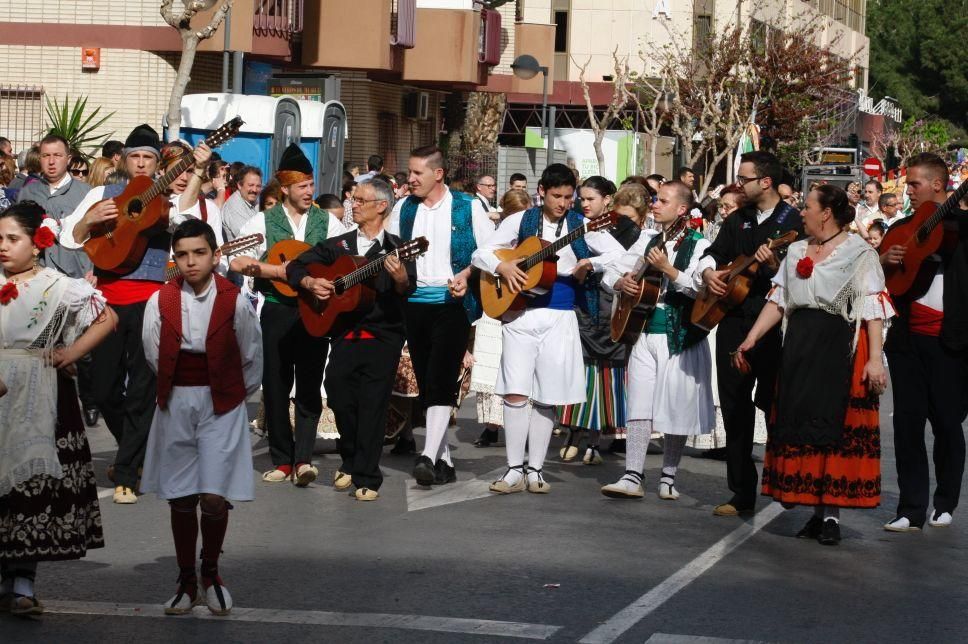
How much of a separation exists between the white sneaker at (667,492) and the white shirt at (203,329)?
3816mm

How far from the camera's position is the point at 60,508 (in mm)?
7316

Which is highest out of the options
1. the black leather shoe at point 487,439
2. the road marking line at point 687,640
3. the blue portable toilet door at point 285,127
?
the blue portable toilet door at point 285,127

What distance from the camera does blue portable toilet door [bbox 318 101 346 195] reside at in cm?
2288

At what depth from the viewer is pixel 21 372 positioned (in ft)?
23.8

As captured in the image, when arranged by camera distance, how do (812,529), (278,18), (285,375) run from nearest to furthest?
(812,529)
(285,375)
(278,18)

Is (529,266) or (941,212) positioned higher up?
(941,212)

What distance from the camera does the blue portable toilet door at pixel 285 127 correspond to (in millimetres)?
21438

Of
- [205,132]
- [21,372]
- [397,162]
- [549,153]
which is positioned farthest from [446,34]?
[21,372]

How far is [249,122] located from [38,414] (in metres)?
15.0

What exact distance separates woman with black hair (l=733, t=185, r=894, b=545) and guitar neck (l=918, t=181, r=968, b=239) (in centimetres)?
52

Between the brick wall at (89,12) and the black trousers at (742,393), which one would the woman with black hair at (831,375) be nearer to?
the black trousers at (742,393)

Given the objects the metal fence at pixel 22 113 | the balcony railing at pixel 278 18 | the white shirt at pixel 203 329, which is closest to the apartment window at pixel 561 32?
the balcony railing at pixel 278 18

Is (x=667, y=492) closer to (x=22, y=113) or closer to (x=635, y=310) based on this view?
(x=635, y=310)

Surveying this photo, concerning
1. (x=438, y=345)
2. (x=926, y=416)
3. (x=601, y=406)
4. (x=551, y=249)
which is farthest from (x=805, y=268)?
(x=601, y=406)
